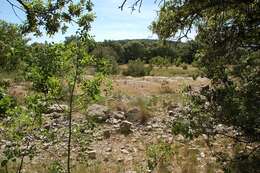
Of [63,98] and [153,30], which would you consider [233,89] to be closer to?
[153,30]

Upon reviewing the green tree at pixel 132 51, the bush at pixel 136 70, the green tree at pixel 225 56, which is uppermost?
the green tree at pixel 225 56

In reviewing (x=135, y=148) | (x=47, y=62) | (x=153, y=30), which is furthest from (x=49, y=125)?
(x=47, y=62)

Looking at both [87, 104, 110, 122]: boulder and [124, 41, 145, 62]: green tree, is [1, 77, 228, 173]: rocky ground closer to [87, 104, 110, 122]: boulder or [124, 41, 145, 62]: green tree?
[87, 104, 110, 122]: boulder

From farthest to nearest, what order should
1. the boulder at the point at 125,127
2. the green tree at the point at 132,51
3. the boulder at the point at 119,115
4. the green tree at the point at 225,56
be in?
1. the green tree at the point at 132,51
2. the boulder at the point at 119,115
3. the boulder at the point at 125,127
4. the green tree at the point at 225,56

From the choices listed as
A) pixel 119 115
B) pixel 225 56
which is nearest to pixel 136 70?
pixel 119 115

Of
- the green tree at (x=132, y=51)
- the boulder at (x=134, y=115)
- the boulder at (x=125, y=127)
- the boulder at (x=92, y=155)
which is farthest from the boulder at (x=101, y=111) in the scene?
the green tree at (x=132, y=51)

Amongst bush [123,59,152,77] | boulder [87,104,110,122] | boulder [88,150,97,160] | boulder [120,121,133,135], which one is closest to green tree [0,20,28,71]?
boulder [88,150,97,160]

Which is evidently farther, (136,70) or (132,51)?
(132,51)

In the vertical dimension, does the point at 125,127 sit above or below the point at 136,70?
above

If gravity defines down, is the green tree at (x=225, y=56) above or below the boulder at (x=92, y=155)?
above

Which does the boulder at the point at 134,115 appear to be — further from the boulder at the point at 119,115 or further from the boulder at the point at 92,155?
the boulder at the point at 92,155

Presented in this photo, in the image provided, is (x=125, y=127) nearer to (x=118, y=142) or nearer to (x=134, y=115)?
(x=118, y=142)

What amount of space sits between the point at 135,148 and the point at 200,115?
4.35m

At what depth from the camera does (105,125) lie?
12.5m
